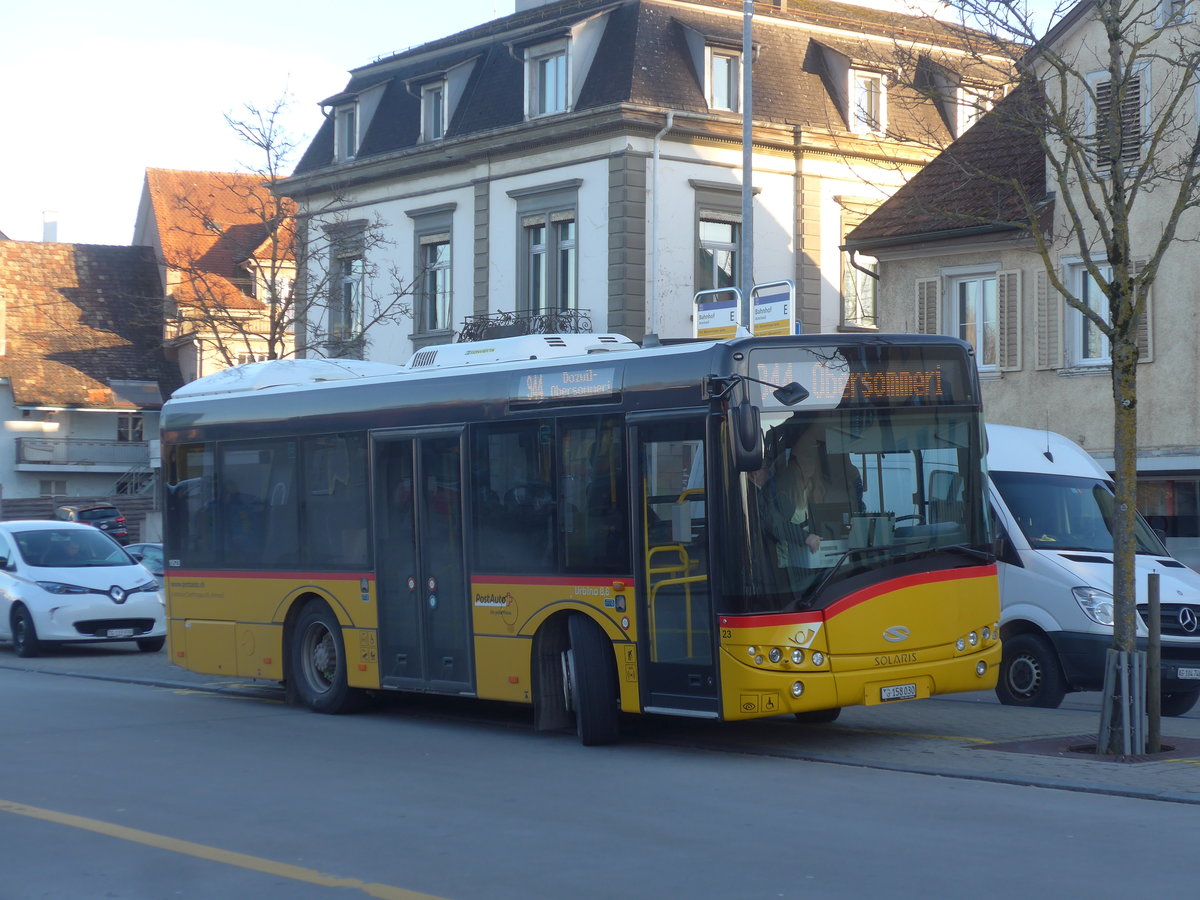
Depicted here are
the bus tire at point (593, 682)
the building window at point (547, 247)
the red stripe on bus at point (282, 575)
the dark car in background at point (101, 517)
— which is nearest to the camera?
the bus tire at point (593, 682)

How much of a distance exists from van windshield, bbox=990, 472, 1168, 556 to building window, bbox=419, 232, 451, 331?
2400cm

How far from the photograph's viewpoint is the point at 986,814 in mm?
9398

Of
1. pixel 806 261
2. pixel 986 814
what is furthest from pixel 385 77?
pixel 986 814

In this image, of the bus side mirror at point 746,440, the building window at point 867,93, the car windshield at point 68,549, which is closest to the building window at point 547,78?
the building window at point 867,93

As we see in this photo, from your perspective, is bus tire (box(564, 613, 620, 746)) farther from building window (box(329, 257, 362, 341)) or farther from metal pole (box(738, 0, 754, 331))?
building window (box(329, 257, 362, 341))

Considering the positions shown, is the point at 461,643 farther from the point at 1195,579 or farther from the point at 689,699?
the point at 1195,579

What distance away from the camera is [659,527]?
1180 centimetres

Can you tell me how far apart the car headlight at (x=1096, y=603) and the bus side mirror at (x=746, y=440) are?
4.74 meters

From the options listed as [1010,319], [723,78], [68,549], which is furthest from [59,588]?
[723,78]

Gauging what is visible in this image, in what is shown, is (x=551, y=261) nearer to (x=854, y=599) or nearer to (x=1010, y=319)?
(x=1010, y=319)

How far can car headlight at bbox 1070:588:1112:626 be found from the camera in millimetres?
14430

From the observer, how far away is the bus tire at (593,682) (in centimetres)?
1225

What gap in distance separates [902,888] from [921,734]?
5536 millimetres

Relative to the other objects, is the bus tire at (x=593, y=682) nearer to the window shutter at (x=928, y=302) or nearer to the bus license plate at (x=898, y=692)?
the bus license plate at (x=898, y=692)
